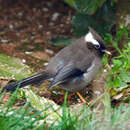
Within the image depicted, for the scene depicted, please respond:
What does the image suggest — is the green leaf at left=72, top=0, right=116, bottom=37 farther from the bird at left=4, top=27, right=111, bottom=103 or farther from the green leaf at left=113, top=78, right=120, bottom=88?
the green leaf at left=113, top=78, right=120, bottom=88

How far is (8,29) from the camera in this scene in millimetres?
7570

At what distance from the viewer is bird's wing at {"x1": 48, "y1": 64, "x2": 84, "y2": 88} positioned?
192 inches

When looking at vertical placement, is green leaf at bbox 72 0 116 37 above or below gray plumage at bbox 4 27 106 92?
above

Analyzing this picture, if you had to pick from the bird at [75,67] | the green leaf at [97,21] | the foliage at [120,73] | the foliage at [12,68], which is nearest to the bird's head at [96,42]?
the bird at [75,67]

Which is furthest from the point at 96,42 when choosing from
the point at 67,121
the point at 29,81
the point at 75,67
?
the point at 67,121

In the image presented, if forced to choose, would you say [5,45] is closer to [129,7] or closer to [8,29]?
[8,29]

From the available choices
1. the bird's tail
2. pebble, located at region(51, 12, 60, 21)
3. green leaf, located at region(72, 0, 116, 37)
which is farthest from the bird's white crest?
pebble, located at region(51, 12, 60, 21)

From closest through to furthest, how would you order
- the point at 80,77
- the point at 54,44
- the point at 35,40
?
the point at 80,77
the point at 54,44
the point at 35,40

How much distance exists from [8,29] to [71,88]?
9.82ft

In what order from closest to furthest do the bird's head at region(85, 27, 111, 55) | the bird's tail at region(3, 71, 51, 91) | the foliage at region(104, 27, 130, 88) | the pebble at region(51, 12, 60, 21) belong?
the bird's tail at region(3, 71, 51, 91) < the foliage at region(104, 27, 130, 88) < the bird's head at region(85, 27, 111, 55) < the pebble at region(51, 12, 60, 21)

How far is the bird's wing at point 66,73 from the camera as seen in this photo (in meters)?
4.88

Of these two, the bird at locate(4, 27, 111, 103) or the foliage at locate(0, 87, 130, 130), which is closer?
the foliage at locate(0, 87, 130, 130)

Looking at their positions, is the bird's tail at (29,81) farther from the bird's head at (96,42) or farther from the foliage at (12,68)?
the bird's head at (96,42)

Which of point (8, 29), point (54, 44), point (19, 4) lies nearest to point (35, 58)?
point (54, 44)
